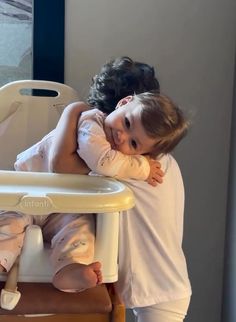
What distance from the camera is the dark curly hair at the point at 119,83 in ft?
3.96

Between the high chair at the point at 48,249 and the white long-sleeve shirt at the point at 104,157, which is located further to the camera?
the white long-sleeve shirt at the point at 104,157

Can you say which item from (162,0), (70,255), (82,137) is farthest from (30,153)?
(162,0)

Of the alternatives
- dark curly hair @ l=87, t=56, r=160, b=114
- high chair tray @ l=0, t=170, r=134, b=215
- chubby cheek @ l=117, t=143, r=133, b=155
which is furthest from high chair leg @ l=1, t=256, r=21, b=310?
dark curly hair @ l=87, t=56, r=160, b=114

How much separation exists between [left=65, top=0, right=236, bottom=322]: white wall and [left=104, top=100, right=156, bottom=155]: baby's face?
483 mm

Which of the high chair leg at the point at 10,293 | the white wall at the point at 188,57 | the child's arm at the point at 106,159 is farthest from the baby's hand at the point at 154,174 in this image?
the white wall at the point at 188,57

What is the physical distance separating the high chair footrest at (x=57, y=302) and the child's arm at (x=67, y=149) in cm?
21

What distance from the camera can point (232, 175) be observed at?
1582 mm

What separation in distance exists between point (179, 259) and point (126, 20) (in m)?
0.66

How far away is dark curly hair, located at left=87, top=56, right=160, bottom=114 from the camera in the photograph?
1.21 meters

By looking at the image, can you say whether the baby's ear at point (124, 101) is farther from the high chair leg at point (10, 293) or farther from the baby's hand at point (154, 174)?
the high chair leg at point (10, 293)

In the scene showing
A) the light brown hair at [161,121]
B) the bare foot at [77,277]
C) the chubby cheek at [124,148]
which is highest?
the light brown hair at [161,121]

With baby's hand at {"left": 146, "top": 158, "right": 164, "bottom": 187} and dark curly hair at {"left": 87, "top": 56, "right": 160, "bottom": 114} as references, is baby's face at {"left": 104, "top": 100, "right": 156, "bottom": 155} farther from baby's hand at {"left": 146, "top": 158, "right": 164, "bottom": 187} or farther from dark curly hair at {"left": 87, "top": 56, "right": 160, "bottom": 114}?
dark curly hair at {"left": 87, "top": 56, "right": 160, "bottom": 114}

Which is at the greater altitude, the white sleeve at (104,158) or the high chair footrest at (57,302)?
the white sleeve at (104,158)

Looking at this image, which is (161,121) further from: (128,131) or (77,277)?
(77,277)
